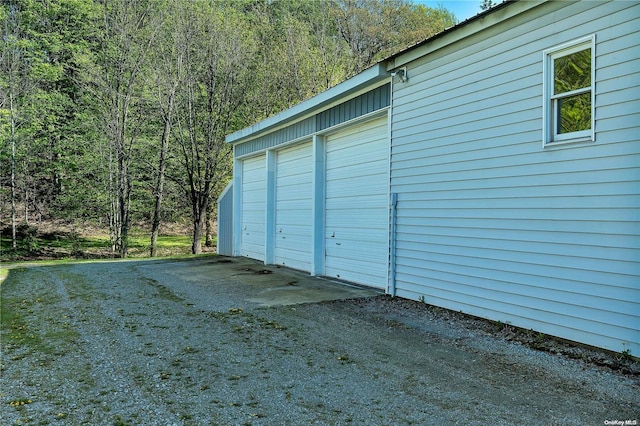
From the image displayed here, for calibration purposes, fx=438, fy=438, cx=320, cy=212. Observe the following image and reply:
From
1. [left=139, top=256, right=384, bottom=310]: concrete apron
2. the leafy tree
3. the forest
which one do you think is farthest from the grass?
[left=139, top=256, right=384, bottom=310]: concrete apron

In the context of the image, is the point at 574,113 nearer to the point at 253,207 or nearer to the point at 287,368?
the point at 287,368

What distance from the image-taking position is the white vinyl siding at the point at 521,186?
409 centimetres

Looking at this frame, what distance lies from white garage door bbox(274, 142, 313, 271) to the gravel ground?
3.45 metres

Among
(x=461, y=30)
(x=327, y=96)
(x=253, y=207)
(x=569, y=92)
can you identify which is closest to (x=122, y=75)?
(x=253, y=207)

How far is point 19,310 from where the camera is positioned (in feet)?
20.6

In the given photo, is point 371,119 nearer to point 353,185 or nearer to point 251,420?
point 353,185

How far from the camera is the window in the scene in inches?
174

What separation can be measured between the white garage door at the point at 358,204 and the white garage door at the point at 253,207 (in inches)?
132

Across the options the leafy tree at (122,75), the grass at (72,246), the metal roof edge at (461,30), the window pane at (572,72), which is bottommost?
the grass at (72,246)

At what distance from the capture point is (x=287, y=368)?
3881 millimetres

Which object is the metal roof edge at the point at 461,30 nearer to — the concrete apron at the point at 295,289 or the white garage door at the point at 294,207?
the white garage door at the point at 294,207

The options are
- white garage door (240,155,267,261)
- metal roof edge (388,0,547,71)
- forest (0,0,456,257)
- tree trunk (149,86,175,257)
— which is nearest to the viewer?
metal roof edge (388,0,547,71)

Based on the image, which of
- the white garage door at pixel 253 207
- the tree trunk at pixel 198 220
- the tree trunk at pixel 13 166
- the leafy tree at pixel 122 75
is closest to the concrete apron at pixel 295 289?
the white garage door at pixel 253 207

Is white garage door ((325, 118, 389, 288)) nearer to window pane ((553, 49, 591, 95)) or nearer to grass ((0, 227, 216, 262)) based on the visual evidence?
window pane ((553, 49, 591, 95))
